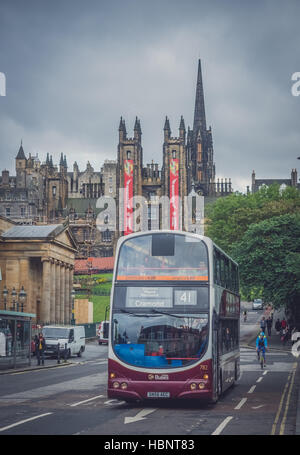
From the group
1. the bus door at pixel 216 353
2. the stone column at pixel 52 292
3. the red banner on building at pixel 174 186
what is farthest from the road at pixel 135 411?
the red banner on building at pixel 174 186

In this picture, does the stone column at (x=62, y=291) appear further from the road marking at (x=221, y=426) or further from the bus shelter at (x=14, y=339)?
the road marking at (x=221, y=426)

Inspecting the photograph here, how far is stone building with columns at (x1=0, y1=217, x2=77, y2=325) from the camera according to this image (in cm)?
7112

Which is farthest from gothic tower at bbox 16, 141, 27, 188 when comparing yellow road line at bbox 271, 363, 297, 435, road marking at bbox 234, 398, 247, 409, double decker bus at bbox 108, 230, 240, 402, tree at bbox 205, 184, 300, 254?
double decker bus at bbox 108, 230, 240, 402

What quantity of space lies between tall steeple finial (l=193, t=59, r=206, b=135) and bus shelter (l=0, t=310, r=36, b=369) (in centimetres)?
13520

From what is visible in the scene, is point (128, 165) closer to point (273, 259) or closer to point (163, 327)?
point (273, 259)

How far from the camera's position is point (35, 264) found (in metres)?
75.1

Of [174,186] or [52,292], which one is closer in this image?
[52,292]

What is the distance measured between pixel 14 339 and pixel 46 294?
1395 inches

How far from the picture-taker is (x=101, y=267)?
138 metres

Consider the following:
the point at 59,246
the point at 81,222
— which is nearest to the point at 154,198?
the point at 81,222

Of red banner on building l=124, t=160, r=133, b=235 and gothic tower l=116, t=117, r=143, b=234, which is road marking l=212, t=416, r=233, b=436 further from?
gothic tower l=116, t=117, r=143, b=234

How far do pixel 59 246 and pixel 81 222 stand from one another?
263 ft

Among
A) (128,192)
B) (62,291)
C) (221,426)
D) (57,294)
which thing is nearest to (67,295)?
(62,291)
